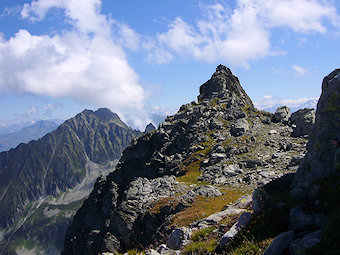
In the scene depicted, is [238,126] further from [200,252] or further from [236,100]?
[200,252]

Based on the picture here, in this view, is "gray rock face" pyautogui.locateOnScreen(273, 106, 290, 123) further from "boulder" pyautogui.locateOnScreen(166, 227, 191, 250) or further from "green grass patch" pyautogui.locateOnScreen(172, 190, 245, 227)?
"boulder" pyautogui.locateOnScreen(166, 227, 191, 250)

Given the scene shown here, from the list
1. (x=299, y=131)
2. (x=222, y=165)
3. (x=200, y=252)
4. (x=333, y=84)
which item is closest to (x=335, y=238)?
(x=200, y=252)

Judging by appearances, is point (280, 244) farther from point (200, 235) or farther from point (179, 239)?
point (179, 239)

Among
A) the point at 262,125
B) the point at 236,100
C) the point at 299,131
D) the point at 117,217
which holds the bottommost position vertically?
the point at 117,217

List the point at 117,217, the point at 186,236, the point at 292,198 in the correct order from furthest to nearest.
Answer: the point at 117,217 → the point at 186,236 → the point at 292,198

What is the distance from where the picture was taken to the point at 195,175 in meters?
52.5

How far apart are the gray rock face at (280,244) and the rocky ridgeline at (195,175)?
10.5 feet

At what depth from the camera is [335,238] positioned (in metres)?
7.18

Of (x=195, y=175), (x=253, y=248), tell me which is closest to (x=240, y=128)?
(x=195, y=175)

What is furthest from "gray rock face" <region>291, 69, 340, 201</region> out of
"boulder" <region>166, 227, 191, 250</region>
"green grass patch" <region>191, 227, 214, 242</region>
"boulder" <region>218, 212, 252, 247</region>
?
"boulder" <region>166, 227, 191, 250</region>

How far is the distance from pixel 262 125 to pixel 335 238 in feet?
231

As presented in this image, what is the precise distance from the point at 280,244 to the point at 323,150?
18.6ft

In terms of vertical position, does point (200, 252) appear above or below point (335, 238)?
below

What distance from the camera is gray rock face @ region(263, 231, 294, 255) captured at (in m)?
8.69
